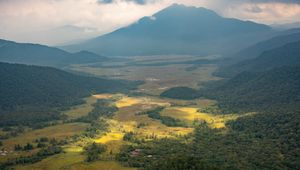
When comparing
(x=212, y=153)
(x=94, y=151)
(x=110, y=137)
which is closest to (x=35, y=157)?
(x=94, y=151)

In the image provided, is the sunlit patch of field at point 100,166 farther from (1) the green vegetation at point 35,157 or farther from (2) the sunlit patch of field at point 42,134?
(2) the sunlit patch of field at point 42,134

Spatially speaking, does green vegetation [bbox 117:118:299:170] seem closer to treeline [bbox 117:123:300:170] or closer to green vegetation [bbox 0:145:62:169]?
treeline [bbox 117:123:300:170]

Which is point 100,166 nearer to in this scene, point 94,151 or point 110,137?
point 94,151

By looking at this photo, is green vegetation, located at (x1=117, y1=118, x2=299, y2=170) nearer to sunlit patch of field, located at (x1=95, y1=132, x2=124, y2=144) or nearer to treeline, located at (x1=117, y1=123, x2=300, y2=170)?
treeline, located at (x1=117, y1=123, x2=300, y2=170)

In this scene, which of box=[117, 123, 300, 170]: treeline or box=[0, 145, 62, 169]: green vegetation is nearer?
box=[117, 123, 300, 170]: treeline

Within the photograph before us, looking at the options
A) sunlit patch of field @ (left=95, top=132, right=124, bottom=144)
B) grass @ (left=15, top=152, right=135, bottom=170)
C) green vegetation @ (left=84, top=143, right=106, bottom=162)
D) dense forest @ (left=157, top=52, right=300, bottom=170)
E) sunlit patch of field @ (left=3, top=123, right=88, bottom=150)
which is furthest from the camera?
sunlit patch of field @ (left=3, top=123, right=88, bottom=150)

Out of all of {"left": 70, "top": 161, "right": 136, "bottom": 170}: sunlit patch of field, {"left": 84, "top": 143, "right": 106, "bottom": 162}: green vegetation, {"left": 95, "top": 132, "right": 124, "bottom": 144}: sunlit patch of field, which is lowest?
{"left": 70, "top": 161, "right": 136, "bottom": 170}: sunlit patch of field

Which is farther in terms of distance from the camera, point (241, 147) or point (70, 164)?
point (241, 147)

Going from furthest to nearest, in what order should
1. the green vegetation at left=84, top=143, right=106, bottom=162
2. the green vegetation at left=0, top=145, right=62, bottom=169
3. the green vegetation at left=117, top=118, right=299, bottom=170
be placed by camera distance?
the green vegetation at left=0, top=145, right=62, bottom=169 < the green vegetation at left=84, top=143, right=106, bottom=162 < the green vegetation at left=117, top=118, right=299, bottom=170

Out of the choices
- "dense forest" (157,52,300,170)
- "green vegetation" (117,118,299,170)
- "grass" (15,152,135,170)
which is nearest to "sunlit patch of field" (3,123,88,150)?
"grass" (15,152,135,170)

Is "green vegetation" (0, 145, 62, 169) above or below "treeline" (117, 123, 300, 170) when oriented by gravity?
below

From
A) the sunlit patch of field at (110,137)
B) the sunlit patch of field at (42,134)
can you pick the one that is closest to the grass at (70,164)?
the sunlit patch of field at (110,137)
